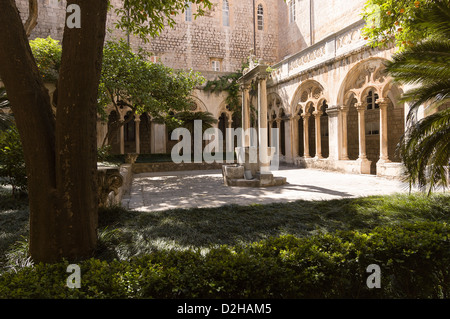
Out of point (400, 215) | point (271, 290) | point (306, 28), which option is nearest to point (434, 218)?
point (400, 215)

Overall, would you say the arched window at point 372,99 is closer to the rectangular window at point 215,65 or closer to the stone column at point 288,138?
the stone column at point 288,138

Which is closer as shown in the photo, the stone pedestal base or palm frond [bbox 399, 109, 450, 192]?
palm frond [bbox 399, 109, 450, 192]

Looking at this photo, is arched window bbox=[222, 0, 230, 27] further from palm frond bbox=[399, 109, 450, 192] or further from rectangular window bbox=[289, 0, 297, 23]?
palm frond bbox=[399, 109, 450, 192]

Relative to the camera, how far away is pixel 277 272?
179 centimetres

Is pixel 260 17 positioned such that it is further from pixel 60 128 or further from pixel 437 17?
pixel 60 128

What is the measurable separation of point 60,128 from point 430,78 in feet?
14.9

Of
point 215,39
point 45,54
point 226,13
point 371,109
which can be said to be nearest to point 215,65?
point 215,39

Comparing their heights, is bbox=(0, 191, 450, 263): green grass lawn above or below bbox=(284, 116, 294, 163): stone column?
below

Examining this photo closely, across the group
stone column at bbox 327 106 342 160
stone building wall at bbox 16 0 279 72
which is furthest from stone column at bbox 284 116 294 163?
stone building wall at bbox 16 0 279 72

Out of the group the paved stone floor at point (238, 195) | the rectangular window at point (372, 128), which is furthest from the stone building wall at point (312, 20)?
the paved stone floor at point (238, 195)

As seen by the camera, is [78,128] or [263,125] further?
[263,125]

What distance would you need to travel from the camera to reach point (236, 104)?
16.2 meters

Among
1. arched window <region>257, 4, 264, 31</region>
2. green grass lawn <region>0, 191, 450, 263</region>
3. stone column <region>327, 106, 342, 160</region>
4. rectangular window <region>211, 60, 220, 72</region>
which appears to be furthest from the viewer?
arched window <region>257, 4, 264, 31</region>

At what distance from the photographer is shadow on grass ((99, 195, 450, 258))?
3.07m
